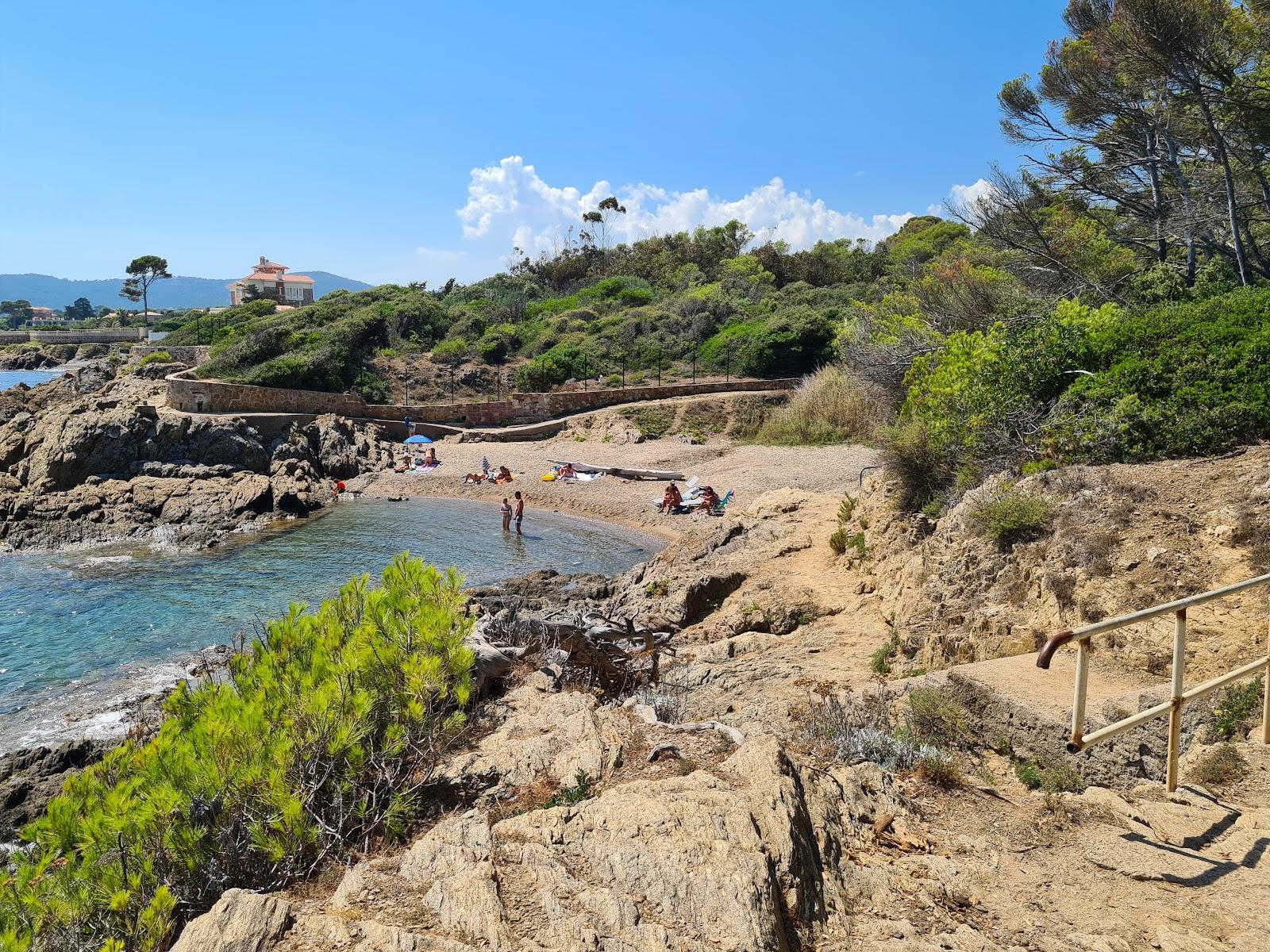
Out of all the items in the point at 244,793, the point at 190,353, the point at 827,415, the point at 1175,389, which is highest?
the point at 190,353

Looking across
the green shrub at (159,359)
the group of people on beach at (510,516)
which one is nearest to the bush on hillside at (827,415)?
the group of people on beach at (510,516)

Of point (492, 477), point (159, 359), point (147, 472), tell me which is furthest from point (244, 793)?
point (159, 359)

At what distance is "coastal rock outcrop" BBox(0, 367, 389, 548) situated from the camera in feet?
70.8

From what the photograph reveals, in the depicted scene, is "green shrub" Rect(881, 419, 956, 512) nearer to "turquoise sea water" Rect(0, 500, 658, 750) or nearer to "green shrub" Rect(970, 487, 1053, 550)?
"green shrub" Rect(970, 487, 1053, 550)

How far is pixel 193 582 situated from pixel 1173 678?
59.7 feet

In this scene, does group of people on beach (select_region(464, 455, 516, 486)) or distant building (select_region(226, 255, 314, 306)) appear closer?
group of people on beach (select_region(464, 455, 516, 486))

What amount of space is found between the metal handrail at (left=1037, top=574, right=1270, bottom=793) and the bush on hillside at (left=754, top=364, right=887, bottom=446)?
73.6 ft

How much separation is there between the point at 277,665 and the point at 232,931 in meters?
2.30

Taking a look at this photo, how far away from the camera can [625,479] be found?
2681 cm

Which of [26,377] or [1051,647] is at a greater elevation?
[26,377]

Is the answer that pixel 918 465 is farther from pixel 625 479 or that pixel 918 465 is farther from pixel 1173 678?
pixel 625 479

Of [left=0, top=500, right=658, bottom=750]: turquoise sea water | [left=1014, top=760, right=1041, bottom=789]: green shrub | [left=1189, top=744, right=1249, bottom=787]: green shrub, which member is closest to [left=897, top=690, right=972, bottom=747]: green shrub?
[left=1014, top=760, right=1041, bottom=789]: green shrub

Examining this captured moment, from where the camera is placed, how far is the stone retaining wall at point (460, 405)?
3044 centimetres

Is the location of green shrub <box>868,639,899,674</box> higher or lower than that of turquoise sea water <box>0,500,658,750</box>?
higher
